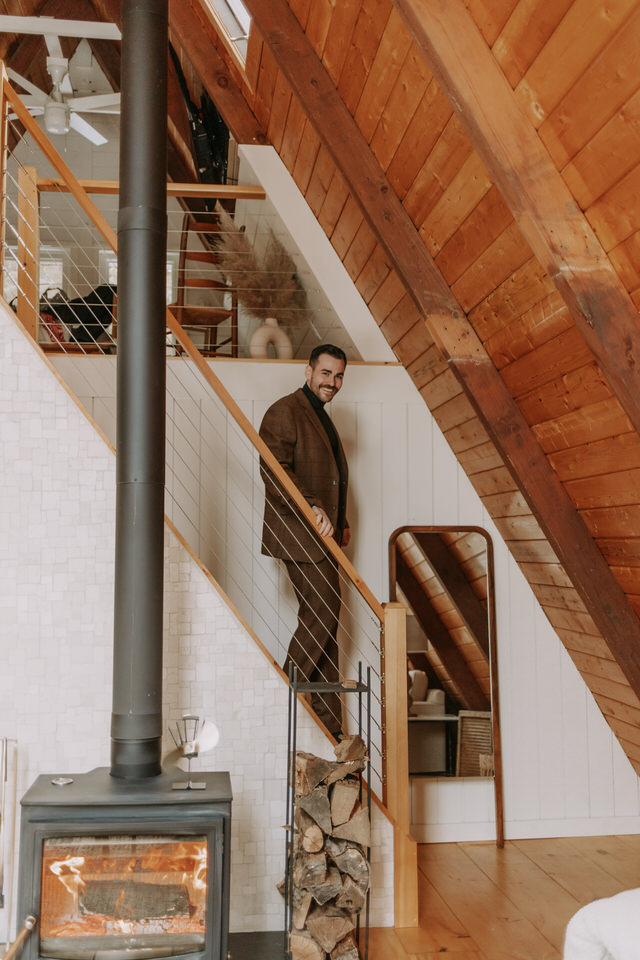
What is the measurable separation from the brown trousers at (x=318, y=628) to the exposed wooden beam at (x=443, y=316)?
2.99ft

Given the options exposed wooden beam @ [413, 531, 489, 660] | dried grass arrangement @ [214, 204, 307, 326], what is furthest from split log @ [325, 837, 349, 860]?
dried grass arrangement @ [214, 204, 307, 326]

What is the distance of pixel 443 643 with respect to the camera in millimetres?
3637

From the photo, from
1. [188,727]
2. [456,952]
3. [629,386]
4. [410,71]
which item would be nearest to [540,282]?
[629,386]

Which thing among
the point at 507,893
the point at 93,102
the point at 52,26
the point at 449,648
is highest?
the point at 52,26

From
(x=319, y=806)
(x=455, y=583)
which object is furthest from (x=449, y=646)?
(x=319, y=806)

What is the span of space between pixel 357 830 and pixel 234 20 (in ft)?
10.5

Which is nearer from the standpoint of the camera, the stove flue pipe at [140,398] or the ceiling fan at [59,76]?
the stove flue pipe at [140,398]

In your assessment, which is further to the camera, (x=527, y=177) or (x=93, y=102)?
(x=93, y=102)

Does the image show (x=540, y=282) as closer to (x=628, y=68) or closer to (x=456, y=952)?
(x=628, y=68)

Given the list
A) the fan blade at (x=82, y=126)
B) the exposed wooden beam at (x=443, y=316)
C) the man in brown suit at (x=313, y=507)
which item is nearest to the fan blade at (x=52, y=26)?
the fan blade at (x=82, y=126)

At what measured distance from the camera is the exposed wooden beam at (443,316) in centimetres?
281

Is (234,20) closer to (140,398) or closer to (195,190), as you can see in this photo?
(195,190)

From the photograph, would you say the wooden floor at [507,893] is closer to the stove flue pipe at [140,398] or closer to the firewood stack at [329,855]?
the firewood stack at [329,855]

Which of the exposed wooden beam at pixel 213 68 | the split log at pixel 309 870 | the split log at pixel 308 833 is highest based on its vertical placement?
the exposed wooden beam at pixel 213 68
